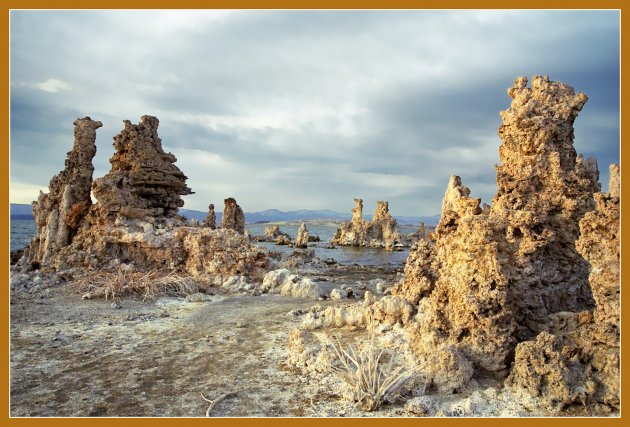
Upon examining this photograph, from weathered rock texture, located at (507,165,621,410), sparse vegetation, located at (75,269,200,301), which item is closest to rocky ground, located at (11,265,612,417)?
weathered rock texture, located at (507,165,621,410)

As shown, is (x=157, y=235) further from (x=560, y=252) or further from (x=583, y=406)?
(x=583, y=406)

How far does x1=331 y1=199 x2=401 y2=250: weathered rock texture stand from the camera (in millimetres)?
49188

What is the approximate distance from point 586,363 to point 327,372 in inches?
116

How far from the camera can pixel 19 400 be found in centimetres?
521

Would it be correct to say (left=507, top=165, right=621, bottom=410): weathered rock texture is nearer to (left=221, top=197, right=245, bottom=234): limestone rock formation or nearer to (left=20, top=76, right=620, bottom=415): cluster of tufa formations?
(left=20, top=76, right=620, bottom=415): cluster of tufa formations

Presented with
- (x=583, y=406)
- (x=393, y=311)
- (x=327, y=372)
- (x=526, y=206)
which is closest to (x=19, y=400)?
(x=327, y=372)

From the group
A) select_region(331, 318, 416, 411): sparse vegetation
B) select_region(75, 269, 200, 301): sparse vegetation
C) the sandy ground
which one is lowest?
the sandy ground

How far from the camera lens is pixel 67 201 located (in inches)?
610

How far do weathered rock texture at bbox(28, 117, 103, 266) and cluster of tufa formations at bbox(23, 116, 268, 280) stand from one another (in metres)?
0.03

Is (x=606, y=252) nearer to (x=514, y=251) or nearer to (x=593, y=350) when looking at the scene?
(x=593, y=350)

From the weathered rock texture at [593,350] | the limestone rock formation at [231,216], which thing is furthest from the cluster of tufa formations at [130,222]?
the limestone rock formation at [231,216]

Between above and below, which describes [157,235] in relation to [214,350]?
above

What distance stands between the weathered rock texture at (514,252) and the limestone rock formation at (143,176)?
1063 cm

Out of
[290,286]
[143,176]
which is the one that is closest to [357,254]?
[143,176]
